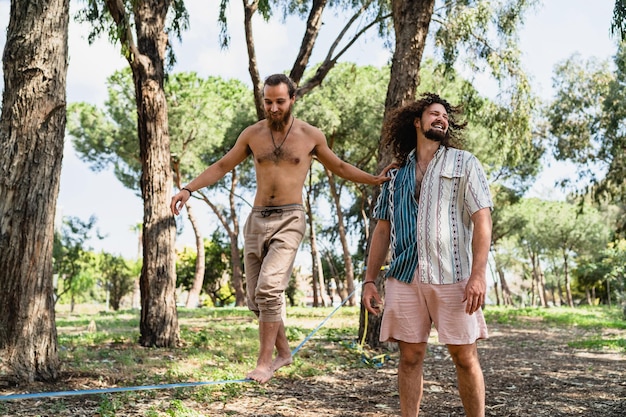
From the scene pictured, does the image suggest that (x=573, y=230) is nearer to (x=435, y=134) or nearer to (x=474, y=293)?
(x=435, y=134)

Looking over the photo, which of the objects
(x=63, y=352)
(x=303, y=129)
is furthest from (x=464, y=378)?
(x=63, y=352)

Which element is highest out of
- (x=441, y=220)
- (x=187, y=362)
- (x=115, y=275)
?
(x=115, y=275)

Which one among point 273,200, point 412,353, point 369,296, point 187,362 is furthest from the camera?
point 187,362

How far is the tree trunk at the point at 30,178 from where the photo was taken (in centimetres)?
492

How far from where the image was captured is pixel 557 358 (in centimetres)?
870

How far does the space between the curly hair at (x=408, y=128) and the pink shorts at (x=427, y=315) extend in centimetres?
83

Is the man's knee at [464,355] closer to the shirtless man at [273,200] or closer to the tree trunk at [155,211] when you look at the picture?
the shirtless man at [273,200]

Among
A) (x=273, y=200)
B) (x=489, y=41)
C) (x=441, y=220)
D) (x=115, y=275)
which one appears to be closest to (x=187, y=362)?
(x=273, y=200)

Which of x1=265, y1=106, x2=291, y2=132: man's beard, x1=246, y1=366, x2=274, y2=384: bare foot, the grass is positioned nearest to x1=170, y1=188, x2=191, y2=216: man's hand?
x1=265, y1=106, x2=291, y2=132: man's beard

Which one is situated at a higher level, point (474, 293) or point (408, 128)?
point (408, 128)

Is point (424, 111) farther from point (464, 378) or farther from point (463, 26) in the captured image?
point (463, 26)

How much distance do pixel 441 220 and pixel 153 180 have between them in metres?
5.34

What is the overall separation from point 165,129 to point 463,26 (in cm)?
641

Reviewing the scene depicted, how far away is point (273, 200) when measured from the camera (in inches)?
157
